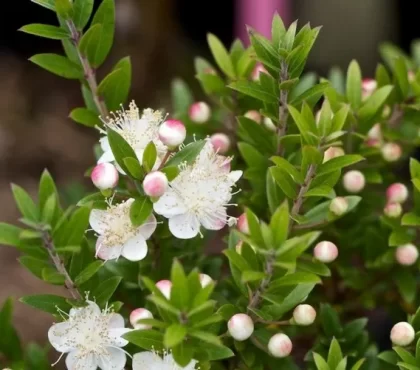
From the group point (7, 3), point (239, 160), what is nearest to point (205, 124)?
point (239, 160)

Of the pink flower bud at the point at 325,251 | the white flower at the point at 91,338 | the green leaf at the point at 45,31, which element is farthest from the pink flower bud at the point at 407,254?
the green leaf at the point at 45,31

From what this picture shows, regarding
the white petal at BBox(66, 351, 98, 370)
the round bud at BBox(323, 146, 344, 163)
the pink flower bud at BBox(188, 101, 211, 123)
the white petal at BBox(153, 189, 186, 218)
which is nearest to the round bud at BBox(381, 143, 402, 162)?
the round bud at BBox(323, 146, 344, 163)

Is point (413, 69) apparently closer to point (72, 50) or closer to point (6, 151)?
point (72, 50)

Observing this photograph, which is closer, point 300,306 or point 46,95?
point 300,306

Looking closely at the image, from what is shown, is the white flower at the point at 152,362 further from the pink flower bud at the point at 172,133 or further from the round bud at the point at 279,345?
the pink flower bud at the point at 172,133

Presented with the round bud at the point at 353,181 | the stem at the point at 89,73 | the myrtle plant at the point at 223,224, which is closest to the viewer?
the myrtle plant at the point at 223,224

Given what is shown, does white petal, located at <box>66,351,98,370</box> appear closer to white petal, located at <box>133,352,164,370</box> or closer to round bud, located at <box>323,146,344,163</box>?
white petal, located at <box>133,352,164,370</box>
